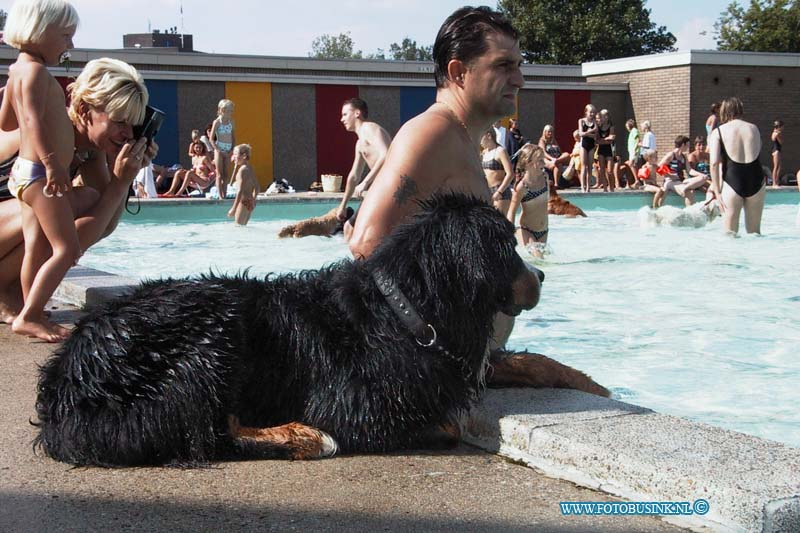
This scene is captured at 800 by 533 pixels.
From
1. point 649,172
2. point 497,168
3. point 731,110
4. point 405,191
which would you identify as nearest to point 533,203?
point 497,168

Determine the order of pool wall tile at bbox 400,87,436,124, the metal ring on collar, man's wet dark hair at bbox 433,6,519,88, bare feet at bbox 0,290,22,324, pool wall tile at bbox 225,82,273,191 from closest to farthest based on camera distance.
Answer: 1. the metal ring on collar
2. man's wet dark hair at bbox 433,6,519,88
3. bare feet at bbox 0,290,22,324
4. pool wall tile at bbox 225,82,273,191
5. pool wall tile at bbox 400,87,436,124

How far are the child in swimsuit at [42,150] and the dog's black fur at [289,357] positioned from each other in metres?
1.84

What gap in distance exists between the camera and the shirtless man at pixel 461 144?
3738mm

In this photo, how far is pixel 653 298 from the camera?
30.6ft

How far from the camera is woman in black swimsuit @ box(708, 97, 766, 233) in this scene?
12547 mm

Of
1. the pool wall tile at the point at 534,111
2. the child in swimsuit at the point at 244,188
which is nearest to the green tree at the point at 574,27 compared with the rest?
the pool wall tile at the point at 534,111

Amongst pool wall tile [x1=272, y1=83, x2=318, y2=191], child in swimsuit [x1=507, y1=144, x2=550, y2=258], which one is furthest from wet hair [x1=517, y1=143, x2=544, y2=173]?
pool wall tile [x1=272, y1=83, x2=318, y2=191]

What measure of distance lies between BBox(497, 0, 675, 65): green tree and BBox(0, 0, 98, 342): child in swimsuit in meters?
56.4

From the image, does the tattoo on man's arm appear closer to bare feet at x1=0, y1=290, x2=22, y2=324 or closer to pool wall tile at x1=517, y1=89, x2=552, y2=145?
bare feet at x1=0, y1=290, x2=22, y2=324

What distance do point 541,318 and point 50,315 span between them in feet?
13.9

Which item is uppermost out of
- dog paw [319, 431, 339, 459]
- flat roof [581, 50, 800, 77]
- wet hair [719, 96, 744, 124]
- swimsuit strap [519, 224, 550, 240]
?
flat roof [581, 50, 800, 77]

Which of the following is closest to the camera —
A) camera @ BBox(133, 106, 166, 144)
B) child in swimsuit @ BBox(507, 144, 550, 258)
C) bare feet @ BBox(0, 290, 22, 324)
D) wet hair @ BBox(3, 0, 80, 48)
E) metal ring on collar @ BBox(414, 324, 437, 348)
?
metal ring on collar @ BBox(414, 324, 437, 348)

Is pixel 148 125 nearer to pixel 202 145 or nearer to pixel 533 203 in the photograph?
pixel 533 203

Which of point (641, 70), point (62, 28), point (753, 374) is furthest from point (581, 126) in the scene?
point (62, 28)
